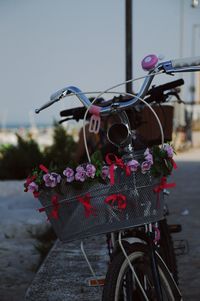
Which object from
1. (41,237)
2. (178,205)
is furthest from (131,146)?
(178,205)

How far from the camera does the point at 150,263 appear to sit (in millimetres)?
2582

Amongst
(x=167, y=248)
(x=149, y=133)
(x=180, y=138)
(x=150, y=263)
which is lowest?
(x=180, y=138)

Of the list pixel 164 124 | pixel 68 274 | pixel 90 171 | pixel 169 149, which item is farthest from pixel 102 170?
pixel 68 274

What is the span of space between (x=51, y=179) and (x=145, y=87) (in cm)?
52

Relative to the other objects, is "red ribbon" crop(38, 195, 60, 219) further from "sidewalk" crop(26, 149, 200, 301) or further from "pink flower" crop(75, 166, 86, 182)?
"sidewalk" crop(26, 149, 200, 301)

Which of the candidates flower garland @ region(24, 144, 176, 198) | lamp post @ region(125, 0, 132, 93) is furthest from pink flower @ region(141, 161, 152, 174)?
lamp post @ region(125, 0, 132, 93)

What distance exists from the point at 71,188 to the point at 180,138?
17.8 metres

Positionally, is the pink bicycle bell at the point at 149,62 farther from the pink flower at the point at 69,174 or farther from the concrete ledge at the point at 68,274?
the concrete ledge at the point at 68,274

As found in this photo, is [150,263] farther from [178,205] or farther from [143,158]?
[178,205]

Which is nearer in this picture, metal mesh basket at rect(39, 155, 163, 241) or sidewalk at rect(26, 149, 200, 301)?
metal mesh basket at rect(39, 155, 163, 241)

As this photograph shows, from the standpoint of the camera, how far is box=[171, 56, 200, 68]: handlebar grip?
240 cm

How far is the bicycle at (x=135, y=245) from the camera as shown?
2.47 meters

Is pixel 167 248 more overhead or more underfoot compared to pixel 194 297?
more overhead

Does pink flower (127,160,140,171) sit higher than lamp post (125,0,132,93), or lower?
lower
